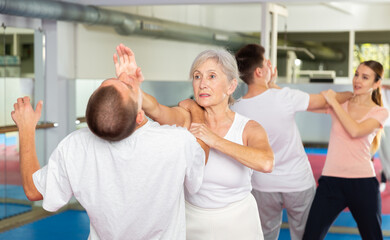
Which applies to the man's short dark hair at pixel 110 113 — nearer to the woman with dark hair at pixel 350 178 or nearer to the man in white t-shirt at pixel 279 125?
the man in white t-shirt at pixel 279 125

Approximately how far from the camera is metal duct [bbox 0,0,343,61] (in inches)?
211

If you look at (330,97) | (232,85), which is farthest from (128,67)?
(330,97)

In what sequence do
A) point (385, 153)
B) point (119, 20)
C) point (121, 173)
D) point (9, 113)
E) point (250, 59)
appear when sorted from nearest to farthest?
point (121, 173) < point (250, 59) < point (9, 113) < point (385, 153) < point (119, 20)

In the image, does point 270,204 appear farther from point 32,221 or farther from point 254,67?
point 32,221

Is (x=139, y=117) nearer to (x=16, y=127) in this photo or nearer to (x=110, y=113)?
(x=110, y=113)

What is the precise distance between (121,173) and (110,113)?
0.75 feet

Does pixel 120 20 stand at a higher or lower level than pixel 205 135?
higher

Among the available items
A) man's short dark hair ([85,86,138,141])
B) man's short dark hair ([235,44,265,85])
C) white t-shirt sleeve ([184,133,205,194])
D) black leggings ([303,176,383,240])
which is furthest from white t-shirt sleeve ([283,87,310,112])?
man's short dark hair ([85,86,138,141])

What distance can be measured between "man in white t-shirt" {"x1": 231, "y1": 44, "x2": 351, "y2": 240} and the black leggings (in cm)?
15

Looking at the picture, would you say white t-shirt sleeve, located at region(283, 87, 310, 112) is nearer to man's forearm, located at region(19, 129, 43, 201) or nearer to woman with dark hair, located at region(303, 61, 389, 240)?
woman with dark hair, located at region(303, 61, 389, 240)

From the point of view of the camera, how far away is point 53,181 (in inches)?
75.4

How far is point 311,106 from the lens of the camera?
364 cm

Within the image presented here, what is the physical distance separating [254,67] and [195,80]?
51.1 inches

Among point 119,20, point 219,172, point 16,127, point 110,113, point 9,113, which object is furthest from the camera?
point 119,20
